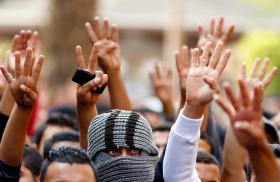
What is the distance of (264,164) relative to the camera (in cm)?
452

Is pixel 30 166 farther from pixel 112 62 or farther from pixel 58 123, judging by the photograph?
pixel 58 123

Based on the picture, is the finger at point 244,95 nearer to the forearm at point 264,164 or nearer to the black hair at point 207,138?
the forearm at point 264,164

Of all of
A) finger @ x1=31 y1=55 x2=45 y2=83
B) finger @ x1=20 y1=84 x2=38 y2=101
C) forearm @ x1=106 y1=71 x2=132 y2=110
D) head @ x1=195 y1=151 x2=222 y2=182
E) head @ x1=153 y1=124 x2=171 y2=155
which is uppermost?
finger @ x1=31 y1=55 x2=45 y2=83

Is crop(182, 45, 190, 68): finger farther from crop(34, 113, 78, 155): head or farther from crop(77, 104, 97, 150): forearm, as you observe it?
crop(34, 113, 78, 155): head

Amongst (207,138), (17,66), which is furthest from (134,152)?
(207,138)

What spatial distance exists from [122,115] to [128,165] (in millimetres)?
374

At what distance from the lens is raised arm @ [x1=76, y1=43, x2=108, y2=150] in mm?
5684

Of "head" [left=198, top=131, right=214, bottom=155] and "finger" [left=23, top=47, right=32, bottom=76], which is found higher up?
"finger" [left=23, top=47, right=32, bottom=76]

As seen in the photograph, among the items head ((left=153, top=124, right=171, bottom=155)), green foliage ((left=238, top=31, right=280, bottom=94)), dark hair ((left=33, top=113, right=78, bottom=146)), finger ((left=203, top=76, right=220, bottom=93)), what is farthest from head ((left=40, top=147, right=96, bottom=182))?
green foliage ((left=238, top=31, right=280, bottom=94))

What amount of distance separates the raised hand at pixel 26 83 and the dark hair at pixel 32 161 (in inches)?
36.1

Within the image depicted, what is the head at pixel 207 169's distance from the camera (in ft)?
19.5

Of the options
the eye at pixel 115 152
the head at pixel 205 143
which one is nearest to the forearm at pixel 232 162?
the head at pixel 205 143

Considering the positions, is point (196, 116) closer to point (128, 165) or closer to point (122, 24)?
point (128, 165)

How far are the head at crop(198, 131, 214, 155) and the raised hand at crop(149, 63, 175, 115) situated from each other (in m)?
1.16
